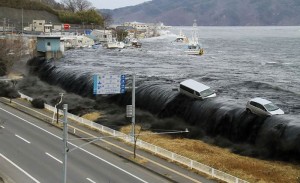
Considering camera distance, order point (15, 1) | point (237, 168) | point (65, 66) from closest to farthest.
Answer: point (237, 168), point (65, 66), point (15, 1)

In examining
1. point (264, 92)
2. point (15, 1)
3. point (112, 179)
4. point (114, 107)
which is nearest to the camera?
point (112, 179)

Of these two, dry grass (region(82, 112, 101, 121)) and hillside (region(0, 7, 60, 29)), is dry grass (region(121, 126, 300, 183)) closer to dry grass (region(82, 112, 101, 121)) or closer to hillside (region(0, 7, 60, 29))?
dry grass (region(82, 112, 101, 121))

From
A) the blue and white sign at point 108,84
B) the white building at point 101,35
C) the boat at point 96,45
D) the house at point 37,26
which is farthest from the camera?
the white building at point 101,35

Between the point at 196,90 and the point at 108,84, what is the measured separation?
16.9 metres

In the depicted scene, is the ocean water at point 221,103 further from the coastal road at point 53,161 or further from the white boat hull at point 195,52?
the white boat hull at point 195,52

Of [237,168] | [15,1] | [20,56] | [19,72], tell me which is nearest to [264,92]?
[237,168]

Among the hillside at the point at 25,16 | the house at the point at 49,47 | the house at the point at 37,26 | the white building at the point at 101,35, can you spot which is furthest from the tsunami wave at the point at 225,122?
the hillside at the point at 25,16

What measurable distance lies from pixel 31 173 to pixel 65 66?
57.1 meters

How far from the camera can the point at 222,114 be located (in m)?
46.2

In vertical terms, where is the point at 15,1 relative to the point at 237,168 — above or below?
above

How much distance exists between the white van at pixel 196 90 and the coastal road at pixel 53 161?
16637 millimetres

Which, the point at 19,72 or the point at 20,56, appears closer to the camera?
the point at 19,72

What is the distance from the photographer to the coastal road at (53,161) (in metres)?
31.1

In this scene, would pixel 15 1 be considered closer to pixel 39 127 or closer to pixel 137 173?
pixel 39 127
